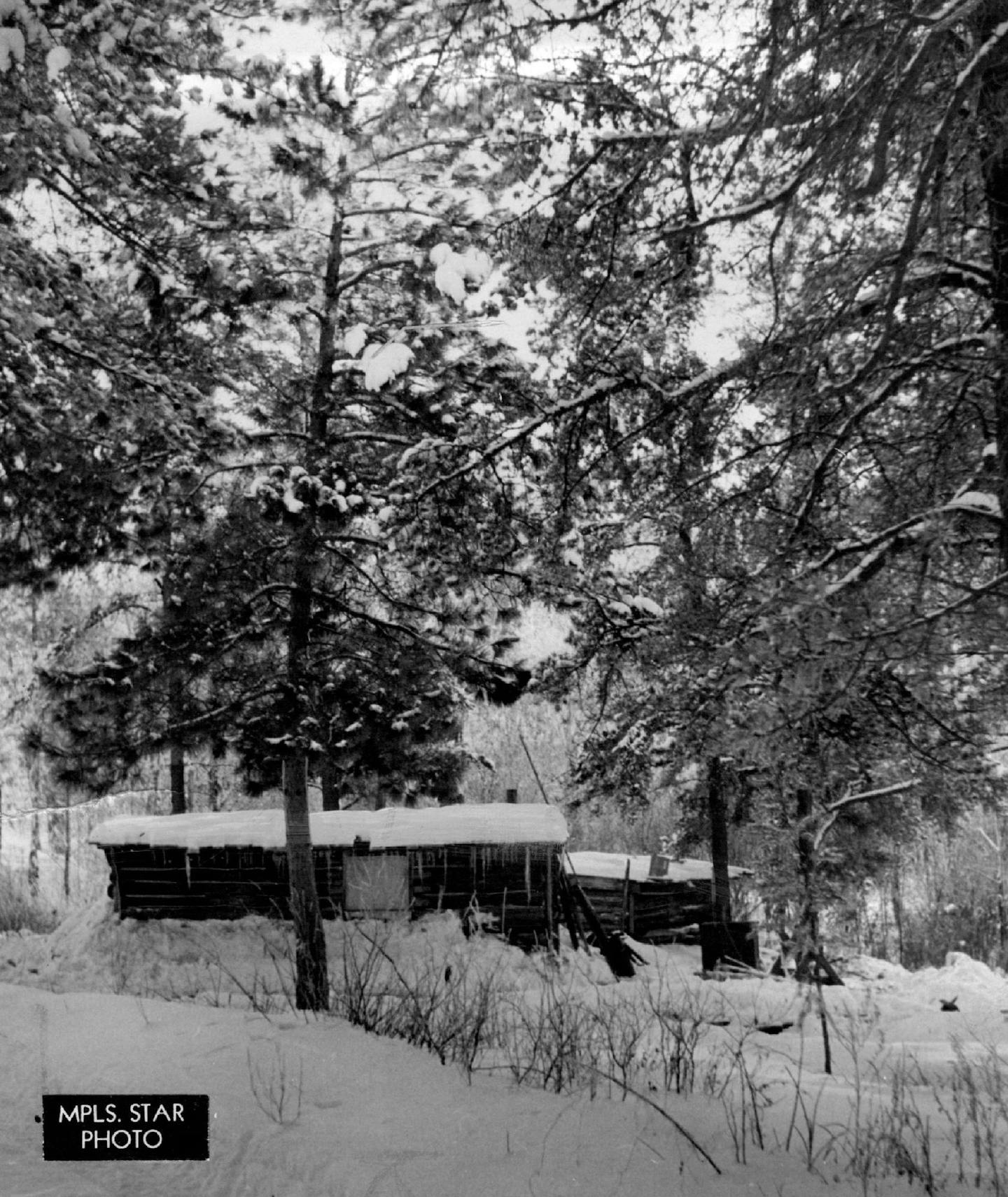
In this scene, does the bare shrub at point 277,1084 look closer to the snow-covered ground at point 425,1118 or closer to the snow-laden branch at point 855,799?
the snow-covered ground at point 425,1118

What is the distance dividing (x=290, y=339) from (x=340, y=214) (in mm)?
1833

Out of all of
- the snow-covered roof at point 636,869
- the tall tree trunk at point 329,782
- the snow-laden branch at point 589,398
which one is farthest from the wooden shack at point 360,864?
the snow-laden branch at point 589,398

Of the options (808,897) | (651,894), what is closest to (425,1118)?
(808,897)

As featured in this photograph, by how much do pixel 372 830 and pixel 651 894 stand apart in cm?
835

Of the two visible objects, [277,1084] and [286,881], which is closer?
[277,1084]

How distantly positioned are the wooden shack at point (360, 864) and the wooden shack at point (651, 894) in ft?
13.8

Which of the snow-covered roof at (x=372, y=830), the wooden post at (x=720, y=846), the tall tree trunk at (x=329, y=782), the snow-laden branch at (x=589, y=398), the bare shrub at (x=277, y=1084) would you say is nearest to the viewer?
the bare shrub at (x=277, y=1084)

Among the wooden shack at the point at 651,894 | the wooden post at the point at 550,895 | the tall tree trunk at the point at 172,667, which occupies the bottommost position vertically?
the wooden shack at the point at 651,894

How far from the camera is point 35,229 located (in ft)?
22.8

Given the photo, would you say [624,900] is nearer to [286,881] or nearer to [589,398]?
[286,881]

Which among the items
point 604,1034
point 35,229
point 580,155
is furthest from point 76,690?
point 580,155

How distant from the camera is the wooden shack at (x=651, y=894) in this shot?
19781 millimetres

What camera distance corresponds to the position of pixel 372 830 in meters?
15.9

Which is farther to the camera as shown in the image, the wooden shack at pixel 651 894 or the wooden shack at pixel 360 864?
the wooden shack at pixel 651 894
